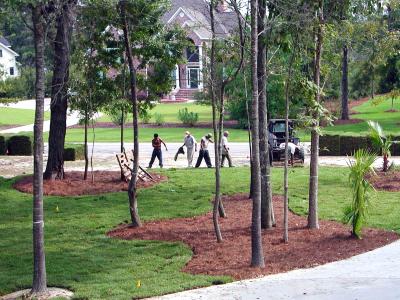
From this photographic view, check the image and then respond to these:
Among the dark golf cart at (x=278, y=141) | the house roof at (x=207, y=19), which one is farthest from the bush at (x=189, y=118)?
the dark golf cart at (x=278, y=141)

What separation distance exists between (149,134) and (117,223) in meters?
30.5

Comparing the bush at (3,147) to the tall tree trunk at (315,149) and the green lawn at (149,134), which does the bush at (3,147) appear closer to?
the green lawn at (149,134)

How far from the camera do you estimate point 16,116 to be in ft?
214

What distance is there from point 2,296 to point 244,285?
3.57 m

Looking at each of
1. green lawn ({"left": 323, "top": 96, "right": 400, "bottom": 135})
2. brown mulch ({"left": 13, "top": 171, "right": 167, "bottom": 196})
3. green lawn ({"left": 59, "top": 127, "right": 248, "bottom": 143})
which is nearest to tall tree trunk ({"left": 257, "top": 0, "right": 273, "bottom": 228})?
brown mulch ({"left": 13, "top": 171, "right": 167, "bottom": 196})

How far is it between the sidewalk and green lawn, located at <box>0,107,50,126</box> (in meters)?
49.1

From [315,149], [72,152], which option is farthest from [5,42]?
[315,149]

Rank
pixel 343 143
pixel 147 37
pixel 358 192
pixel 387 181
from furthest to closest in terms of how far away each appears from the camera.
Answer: pixel 343 143 < pixel 387 181 < pixel 147 37 < pixel 358 192

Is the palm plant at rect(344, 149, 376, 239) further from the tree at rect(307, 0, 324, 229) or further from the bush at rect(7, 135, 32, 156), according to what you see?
the bush at rect(7, 135, 32, 156)

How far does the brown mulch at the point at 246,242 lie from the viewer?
11.9m

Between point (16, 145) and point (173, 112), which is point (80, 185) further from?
point (173, 112)

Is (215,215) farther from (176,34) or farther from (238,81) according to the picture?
(238,81)

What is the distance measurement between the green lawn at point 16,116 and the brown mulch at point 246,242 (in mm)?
44657

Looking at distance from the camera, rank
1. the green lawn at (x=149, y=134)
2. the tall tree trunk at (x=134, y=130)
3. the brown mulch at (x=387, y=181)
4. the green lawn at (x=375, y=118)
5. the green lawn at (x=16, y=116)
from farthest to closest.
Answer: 1. the green lawn at (x=16, y=116)
2. the green lawn at (x=375, y=118)
3. the green lawn at (x=149, y=134)
4. the brown mulch at (x=387, y=181)
5. the tall tree trunk at (x=134, y=130)
